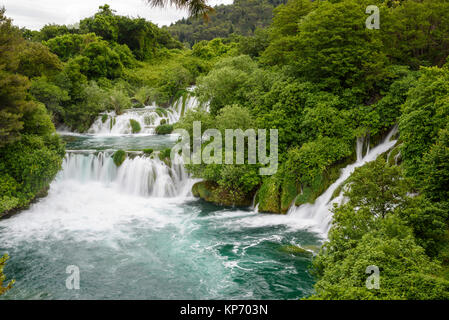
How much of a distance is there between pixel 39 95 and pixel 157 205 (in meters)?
20.8

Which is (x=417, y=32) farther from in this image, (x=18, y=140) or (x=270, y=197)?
(x=18, y=140)

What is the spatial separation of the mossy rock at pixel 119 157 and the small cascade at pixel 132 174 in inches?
8.4

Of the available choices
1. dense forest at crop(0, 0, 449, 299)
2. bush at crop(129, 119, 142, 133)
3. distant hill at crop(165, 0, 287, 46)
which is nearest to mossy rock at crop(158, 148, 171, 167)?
dense forest at crop(0, 0, 449, 299)

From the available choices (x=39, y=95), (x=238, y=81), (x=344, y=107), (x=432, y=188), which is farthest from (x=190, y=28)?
(x=432, y=188)

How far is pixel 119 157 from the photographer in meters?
22.7

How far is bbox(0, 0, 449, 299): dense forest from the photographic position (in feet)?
27.3

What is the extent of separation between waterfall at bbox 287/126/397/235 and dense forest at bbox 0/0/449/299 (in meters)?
0.40

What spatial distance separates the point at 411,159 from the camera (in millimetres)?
12500

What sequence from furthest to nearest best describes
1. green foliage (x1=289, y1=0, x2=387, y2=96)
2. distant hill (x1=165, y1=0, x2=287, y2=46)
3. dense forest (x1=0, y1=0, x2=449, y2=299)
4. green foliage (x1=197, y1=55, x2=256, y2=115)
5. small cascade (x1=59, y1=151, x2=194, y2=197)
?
1. distant hill (x1=165, y1=0, x2=287, y2=46)
2. green foliage (x1=197, y1=55, x2=256, y2=115)
3. small cascade (x1=59, y1=151, x2=194, y2=197)
4. green foliage (x1=289, y1=0, x2=387, y2=96)
5. dense forest (x1=0, y1=0, x2=449, y2=299)

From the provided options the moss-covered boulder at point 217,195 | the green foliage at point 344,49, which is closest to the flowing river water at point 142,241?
the moss-covered boulder at point 217,195

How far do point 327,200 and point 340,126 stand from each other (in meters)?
4.21

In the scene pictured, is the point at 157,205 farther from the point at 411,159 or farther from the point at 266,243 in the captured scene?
the point at 411,159

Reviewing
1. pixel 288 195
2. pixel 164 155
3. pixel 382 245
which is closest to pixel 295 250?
pixel 288 195

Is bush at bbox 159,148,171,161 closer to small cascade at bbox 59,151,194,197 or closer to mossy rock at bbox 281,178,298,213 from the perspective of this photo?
small cascade at bbox 59,151,194,197
